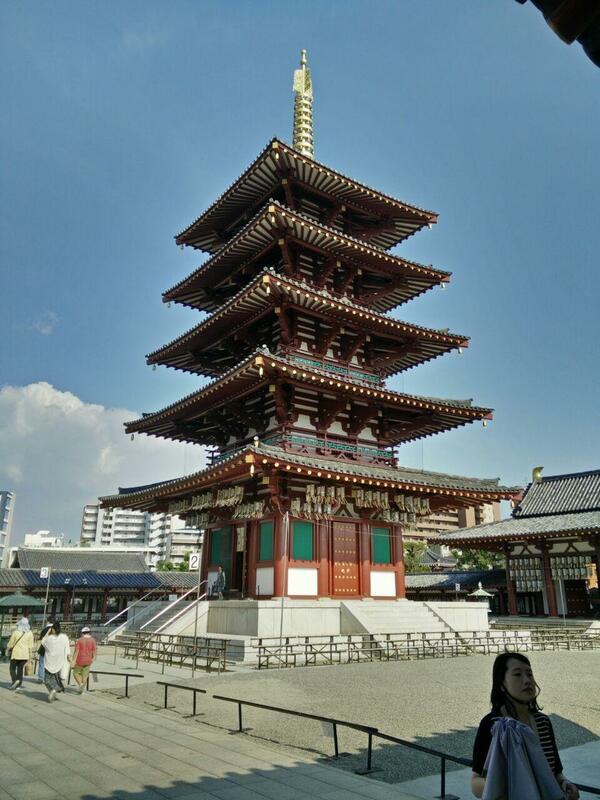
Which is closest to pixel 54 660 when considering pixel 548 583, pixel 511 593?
pixel 548 583

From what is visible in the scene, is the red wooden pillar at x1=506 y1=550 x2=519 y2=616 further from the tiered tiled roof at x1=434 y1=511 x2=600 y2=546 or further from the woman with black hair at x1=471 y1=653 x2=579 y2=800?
the woman with black hair at x1=471 y1=653 x2=579 y2=800

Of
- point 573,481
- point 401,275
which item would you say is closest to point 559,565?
point 573,481

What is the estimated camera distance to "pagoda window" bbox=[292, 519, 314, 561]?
24.2 metres

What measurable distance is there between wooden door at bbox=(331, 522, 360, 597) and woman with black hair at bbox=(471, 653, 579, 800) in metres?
21.3

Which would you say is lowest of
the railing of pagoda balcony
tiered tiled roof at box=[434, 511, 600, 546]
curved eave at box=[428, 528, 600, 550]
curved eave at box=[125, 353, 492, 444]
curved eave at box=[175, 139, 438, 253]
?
curved eave at box=[428, 528, 600, 550]

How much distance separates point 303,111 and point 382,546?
79.2ft

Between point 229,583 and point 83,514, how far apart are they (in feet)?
597

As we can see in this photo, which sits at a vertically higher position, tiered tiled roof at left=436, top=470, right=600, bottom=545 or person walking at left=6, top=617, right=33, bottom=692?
tiered tiled roof at left=436, top=470, right=600, bottom=545

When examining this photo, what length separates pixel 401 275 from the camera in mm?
30359

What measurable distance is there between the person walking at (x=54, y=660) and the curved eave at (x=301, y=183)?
2102cm

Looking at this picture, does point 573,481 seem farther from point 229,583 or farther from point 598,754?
point 598,754

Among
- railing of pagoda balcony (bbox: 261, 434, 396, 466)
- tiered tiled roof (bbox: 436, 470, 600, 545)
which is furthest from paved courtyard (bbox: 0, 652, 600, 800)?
tiered tiled roof (bbox: 436, 470, 600, 545)

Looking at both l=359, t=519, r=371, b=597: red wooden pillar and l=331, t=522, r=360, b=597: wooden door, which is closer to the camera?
l=331, t=522, r=360, b=597: wooden door

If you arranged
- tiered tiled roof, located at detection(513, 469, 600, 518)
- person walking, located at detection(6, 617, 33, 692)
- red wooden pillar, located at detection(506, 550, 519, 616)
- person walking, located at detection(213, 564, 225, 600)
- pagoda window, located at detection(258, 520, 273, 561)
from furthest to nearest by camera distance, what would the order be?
tiered tiled roof, located at detection(513, 469, 600, 518) → red wooden pillar, located at detection(506, 550, 519, 616) → person walking, located at detection(213, 564, 225, 600) → pagoda window, located at detection(258, 520, 273, 561) → person walking, located at detection(6, 617, 33, 692)
